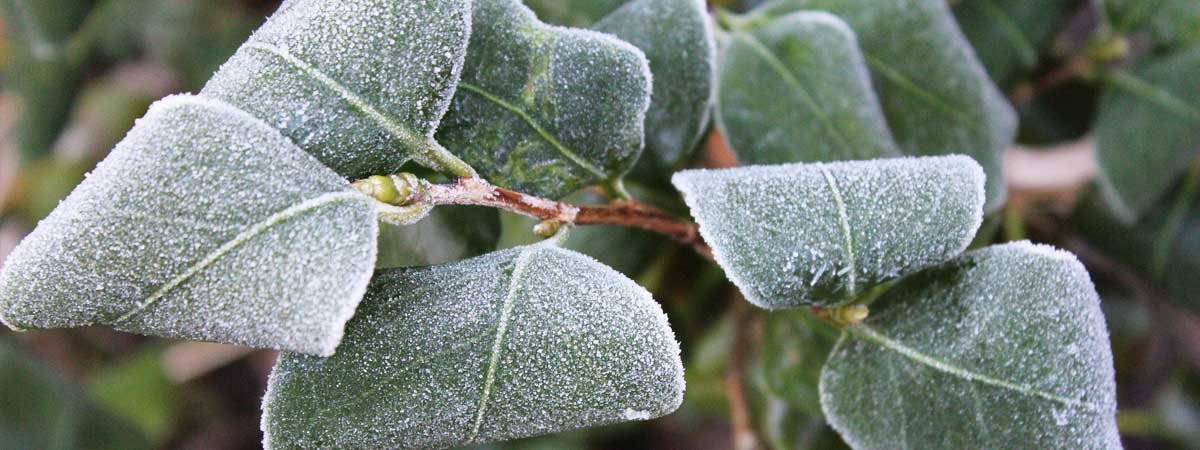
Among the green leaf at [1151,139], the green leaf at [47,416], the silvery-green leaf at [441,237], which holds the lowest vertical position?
the green leaf at [47,416]

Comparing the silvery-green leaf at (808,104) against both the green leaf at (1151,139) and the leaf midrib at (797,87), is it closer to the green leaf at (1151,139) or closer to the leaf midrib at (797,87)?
the leaf midrib at (797,87)

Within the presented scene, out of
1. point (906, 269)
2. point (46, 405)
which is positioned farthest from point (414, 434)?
point (46, 405)

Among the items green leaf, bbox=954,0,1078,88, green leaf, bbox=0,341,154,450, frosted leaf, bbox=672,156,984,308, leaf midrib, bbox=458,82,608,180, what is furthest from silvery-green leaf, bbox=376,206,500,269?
green leaf, bbox=0,341,154,450

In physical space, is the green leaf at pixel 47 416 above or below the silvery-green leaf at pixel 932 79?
below

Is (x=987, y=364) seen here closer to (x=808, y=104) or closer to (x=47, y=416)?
(x=808, y=104)

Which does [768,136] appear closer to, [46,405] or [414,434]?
[414,434]

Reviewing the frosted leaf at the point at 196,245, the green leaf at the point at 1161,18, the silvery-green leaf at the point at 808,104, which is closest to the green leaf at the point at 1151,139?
the green leaf at the point at 1161,18

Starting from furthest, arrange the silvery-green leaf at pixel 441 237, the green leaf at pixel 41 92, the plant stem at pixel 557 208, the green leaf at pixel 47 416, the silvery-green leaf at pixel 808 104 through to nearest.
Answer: the green leaf at pixel 47 416 → the green leaf at pixel 41 92 → the silvery-green leaf at pixel 808 104 → the silvery-green leaf at pixel 441 237 → the plant stem at pixel 557 208

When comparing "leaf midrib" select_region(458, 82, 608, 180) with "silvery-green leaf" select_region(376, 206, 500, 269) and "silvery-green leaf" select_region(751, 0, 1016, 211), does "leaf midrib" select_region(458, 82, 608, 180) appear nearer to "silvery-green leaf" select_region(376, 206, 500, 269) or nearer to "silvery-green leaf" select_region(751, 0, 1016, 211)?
"silvery-green leaf" select_region(376, 206, 500, 269)
